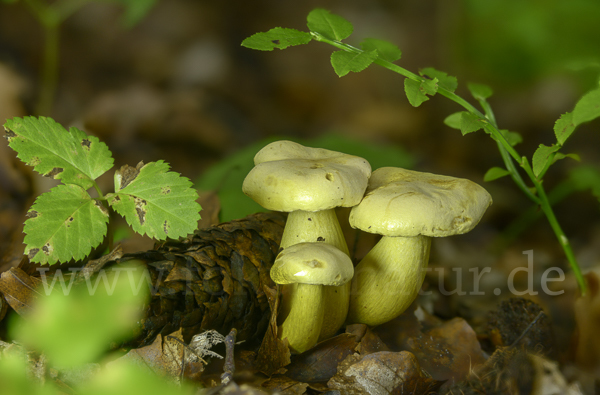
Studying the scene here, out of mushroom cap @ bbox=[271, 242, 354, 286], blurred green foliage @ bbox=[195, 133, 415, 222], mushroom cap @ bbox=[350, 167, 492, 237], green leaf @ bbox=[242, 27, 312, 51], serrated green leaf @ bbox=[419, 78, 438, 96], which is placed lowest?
blurred green foliage @ bbox=[195, 133, 415, 222]

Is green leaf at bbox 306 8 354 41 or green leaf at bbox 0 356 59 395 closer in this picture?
green leaf at bbox 0 356 59 395

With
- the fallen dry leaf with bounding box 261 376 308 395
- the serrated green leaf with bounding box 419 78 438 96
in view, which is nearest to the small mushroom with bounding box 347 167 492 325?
the serrated green leaf with bounding box 419 78 438 96

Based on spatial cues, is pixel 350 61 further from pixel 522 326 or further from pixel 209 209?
pixel 522 326

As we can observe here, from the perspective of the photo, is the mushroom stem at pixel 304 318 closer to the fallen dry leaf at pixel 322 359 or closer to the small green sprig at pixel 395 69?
the fallen dry leaf at pixel 322 359

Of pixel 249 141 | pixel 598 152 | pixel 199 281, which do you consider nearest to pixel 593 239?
pixel 598 152

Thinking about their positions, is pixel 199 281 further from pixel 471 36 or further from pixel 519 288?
pixel 471 36

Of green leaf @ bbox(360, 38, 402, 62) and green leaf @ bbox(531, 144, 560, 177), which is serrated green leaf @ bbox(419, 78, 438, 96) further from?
green leaf @ bbox(531, 144, 560, 177)
